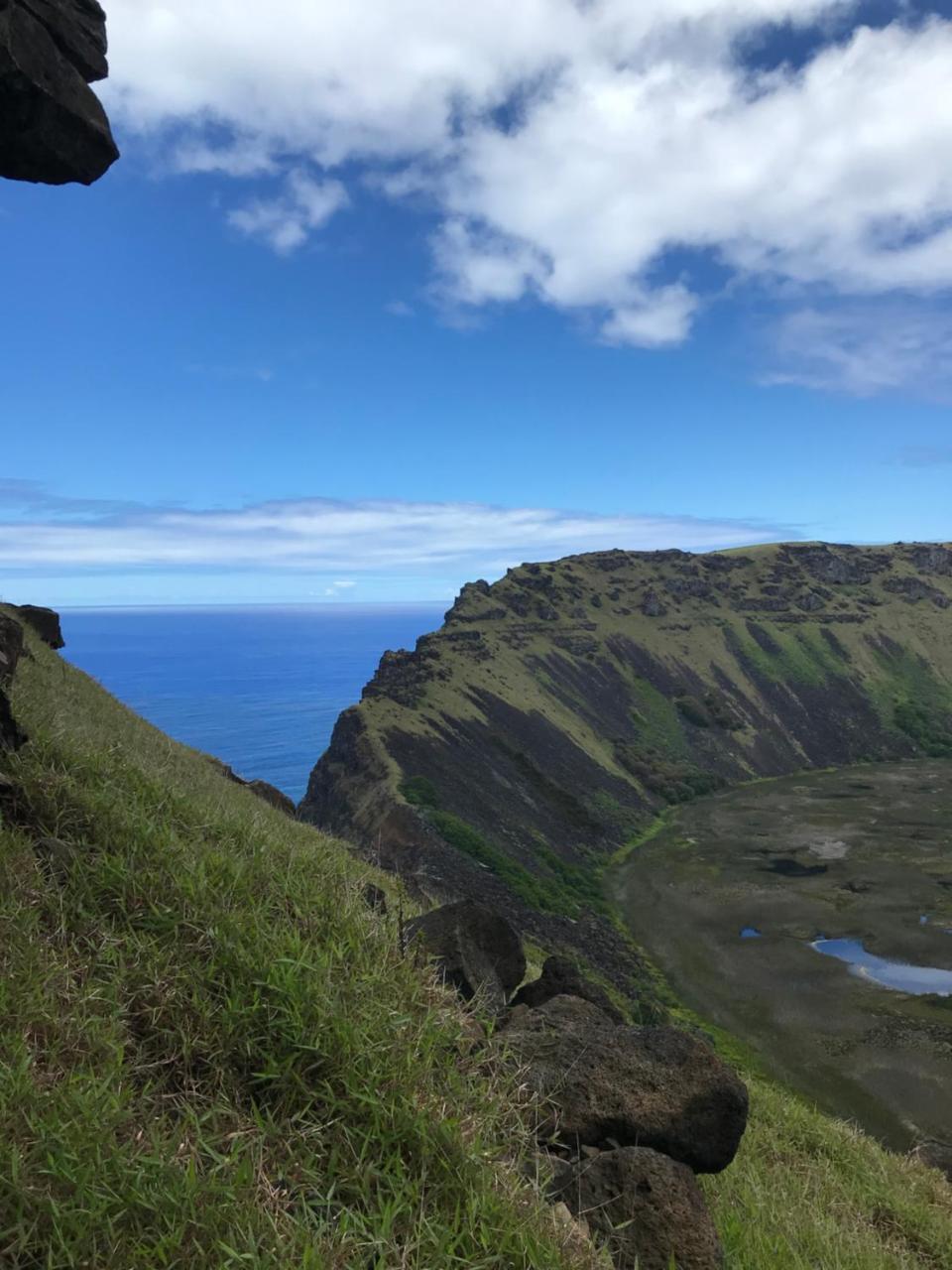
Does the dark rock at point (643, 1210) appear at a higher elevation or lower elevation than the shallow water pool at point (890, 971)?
higher

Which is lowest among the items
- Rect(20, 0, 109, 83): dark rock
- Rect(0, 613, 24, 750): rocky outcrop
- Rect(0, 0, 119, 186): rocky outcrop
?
Rect(0, 613, 24, 750): rocky outcrop

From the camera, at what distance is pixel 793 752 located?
532ft

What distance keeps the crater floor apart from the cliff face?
34.9ft

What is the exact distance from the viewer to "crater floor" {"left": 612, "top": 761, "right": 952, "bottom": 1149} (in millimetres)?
48844

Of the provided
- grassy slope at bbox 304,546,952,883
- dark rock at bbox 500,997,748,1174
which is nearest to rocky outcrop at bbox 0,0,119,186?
dark rock at bbox 500,997,748,1174

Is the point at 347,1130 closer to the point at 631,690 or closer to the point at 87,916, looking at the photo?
the point at 87,916

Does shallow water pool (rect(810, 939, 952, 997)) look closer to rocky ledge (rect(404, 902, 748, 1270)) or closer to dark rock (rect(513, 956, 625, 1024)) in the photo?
dark rock (rect(513, 956, 625, 1024))

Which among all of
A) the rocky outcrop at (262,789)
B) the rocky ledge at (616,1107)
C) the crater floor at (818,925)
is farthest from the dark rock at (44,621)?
the crater floor at (818,925)

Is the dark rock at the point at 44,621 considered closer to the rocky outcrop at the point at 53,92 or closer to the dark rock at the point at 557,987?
the rocky outcrop at the point at 53,92

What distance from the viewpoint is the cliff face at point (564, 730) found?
87312 mm

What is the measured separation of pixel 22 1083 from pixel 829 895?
314ft

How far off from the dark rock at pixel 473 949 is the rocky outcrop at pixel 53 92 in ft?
58.0

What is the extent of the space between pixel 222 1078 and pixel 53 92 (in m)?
18.8

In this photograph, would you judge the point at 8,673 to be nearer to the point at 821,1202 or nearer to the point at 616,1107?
the point at 616,1107
